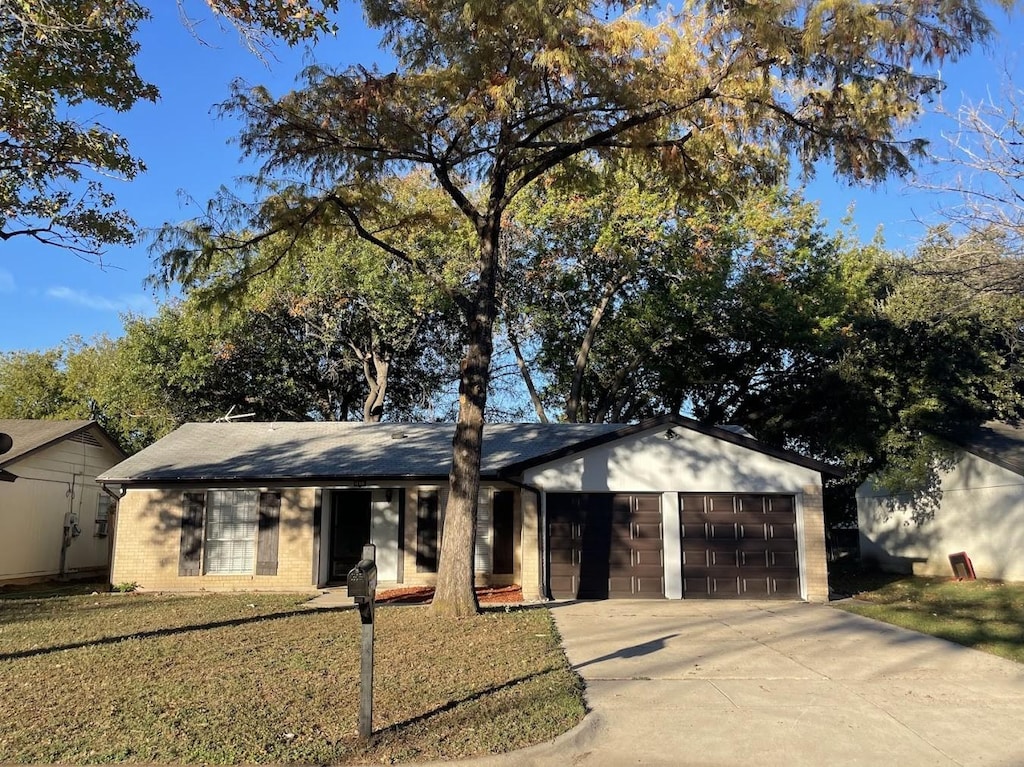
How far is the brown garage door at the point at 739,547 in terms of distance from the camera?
15211mm

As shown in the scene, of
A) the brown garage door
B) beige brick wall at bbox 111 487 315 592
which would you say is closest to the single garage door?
the brown garage door

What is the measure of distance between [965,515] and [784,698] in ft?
50.7

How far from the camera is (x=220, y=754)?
535cm

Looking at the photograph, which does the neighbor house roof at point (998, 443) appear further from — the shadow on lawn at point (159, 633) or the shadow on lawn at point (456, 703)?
the shadow on lawn at point (159, 633)

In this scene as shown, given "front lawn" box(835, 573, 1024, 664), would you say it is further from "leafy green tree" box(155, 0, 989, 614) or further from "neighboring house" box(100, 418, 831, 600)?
"leafy green tree" box(155, 0, 989, 614)

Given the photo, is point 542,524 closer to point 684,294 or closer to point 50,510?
point 684,294

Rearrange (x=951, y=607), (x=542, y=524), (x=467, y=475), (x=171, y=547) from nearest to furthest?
(x=467, y=475) → (x=951, y=607) → (x=542, y=524) → (x=171, y=547)

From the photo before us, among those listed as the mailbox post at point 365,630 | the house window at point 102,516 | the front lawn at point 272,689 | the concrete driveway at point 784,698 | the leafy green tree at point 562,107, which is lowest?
the concrete driveway at point 784,698

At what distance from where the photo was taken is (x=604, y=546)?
15.3m

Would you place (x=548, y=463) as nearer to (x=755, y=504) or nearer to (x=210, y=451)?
(x=755, y=504)

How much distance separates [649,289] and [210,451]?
15.1 m

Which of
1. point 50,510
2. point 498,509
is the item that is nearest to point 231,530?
point 498,509

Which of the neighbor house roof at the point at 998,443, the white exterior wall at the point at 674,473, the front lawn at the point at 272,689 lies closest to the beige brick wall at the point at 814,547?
the white exterior wall at the point at 674,473

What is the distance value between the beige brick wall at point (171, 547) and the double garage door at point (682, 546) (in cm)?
592
